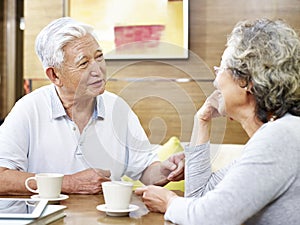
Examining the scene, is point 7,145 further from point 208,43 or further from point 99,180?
point 208,43

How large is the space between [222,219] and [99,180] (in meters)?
0.69

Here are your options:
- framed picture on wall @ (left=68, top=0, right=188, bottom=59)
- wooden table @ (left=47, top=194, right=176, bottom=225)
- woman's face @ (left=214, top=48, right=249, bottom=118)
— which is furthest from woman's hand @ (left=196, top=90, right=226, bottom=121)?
framed picture on wall @ (left=68, top=0, right=188, bottom=59)

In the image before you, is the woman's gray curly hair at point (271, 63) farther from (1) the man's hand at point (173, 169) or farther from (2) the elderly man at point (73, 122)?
(2) the elderly man at point (73, 122)

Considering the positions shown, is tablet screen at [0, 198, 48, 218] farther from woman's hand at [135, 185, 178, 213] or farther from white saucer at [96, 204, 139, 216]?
woman's hand at [135, 185, 178, 213]

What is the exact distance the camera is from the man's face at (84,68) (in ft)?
6.97

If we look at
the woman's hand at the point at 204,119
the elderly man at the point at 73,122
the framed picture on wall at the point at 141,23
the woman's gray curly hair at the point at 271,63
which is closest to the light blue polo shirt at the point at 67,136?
the elderly man at the point at 73,122

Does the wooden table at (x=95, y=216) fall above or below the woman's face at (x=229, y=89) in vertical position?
→ below

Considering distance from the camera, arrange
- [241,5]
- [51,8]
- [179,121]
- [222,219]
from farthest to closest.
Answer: [51,8], [241,5], [179,121], [222,219]

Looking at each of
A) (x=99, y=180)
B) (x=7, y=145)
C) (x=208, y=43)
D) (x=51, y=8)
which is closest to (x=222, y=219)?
(x=99, y=180)

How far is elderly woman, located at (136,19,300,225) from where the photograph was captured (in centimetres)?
130

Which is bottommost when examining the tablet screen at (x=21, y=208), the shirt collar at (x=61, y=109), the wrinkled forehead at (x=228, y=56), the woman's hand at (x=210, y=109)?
the tablet screen at (x=21, y=208)

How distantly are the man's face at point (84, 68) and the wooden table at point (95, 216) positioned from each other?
1.74 ft

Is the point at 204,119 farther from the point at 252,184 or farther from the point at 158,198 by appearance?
the point at 252,184

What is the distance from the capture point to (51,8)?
12.2 feet
